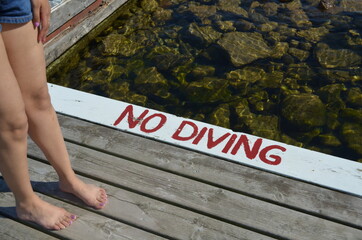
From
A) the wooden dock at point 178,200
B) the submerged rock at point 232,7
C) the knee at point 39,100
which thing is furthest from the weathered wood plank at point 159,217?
the submerged rock at point 232,7

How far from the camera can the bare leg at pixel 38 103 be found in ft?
6.09

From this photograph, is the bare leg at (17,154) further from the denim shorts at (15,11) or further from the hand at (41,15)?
the hand at (41,15)

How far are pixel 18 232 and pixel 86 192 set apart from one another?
422 millimetres

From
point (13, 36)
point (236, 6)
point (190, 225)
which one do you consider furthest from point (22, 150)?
point (236, 6)

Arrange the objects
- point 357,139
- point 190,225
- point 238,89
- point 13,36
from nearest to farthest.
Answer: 1. point 13,36
2. point 190,225
3. point 357,139
4. point 238,89

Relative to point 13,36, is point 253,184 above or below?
below

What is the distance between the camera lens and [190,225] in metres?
2.44

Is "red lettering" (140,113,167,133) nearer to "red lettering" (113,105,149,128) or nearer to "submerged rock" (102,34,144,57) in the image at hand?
"red lettering" (113,105,149,128)

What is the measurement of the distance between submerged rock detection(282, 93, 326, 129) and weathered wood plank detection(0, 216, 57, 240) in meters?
2.94

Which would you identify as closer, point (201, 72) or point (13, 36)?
point (13, 36)

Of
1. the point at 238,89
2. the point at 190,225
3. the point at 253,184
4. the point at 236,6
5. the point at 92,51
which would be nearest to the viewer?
the point at 190,225

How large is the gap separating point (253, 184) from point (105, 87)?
9.37ft

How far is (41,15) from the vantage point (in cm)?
195

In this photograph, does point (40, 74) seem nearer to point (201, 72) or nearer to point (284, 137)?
point (284, 137)
